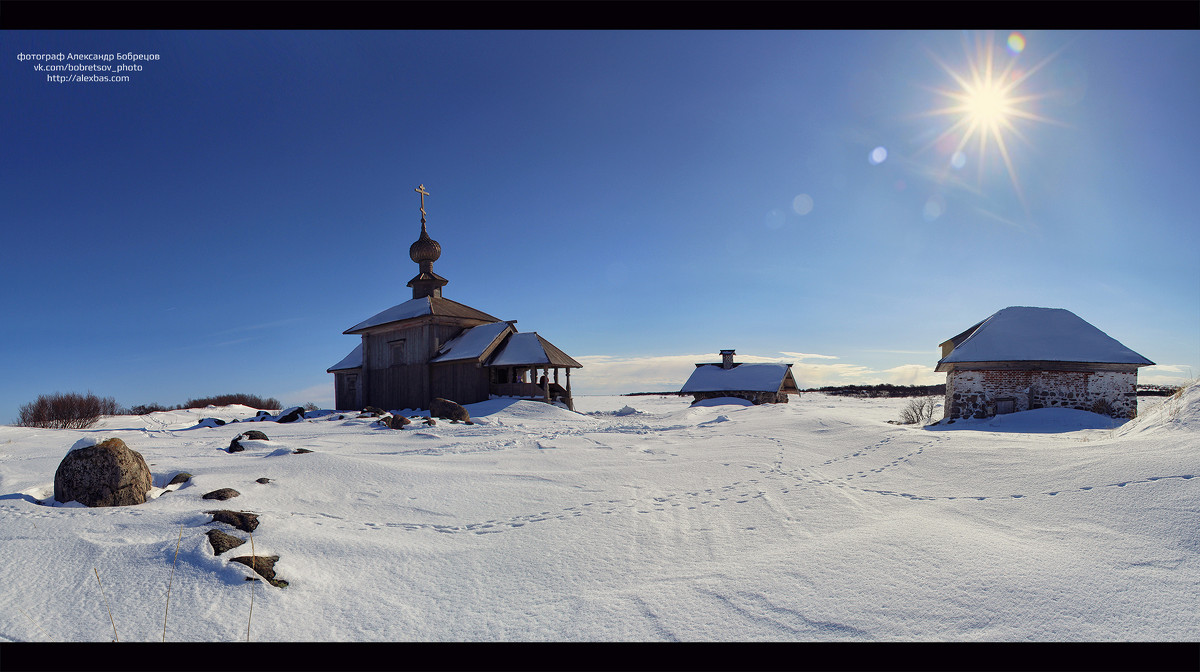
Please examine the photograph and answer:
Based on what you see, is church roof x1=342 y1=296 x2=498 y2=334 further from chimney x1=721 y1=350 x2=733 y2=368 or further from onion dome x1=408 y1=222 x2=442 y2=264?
chimney x1=721 y1=350 x2=733 y2=368

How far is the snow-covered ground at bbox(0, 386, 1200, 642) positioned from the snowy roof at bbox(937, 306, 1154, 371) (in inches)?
378

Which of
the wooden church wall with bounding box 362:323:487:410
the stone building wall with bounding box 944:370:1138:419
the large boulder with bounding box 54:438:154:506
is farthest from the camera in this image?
the wooden church wall with bounding box 362:323:487:410

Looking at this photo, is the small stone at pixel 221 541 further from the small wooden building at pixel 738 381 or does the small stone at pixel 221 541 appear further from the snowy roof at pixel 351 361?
the small wooden building at pixel 738 381

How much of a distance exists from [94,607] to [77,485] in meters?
2.80

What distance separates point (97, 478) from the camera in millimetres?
4887

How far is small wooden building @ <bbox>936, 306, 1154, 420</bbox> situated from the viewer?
15.2 m

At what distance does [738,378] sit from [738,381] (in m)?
0.30

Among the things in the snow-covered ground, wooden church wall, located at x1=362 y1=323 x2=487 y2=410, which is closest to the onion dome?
wooden church wall, located at x1=362 y1=323 x2=487 y2=410

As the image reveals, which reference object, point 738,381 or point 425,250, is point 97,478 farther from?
point 738,381

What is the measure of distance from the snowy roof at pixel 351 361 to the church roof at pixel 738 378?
1844 cm

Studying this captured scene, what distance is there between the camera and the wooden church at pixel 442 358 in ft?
71.0

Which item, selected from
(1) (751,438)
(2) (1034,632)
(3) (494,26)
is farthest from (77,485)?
(1) (751,438)

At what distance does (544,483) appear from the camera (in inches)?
256

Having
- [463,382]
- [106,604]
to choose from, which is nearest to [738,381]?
[463,382]
